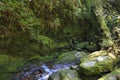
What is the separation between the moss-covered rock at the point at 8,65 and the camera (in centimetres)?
635

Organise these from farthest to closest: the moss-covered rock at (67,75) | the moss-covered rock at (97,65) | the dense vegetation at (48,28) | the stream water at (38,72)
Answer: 1. the dense vegetation at (48,28)
2. the stream water at (38,72)
3. the moss-covered rock at (67,75)
4. the moss-covered rock at (97,65)

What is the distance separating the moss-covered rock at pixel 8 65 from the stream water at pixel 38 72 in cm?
24

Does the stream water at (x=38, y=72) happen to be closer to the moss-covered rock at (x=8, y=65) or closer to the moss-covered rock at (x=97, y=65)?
the moss-covered rock at (x=8, y=65)

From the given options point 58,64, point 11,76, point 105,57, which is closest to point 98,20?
point 58,64

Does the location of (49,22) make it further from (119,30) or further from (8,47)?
(119,30)

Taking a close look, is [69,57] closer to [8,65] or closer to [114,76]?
[8,65]

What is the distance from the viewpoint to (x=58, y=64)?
22.8ft

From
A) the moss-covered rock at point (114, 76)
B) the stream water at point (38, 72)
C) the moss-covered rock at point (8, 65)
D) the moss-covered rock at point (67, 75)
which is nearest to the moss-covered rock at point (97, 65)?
the moss-covered rock at point (67, 75)

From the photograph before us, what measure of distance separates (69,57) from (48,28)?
54.4 inches

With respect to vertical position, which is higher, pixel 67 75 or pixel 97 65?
pixel 97 65

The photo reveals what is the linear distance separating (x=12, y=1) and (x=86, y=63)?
3113 mm

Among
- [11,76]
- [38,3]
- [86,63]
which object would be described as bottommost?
[11,76]

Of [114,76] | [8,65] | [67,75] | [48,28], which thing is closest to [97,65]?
[114,76]

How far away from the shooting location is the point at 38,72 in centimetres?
645
